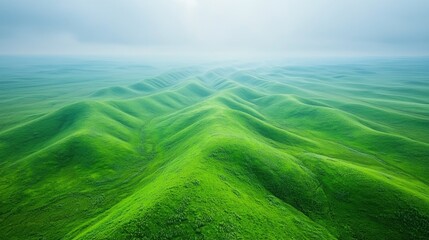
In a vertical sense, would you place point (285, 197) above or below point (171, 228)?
below

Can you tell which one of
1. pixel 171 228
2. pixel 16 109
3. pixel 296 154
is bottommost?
pixel 16 109

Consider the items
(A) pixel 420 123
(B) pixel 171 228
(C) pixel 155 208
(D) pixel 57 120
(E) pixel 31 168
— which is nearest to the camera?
(B) pixel 171 228

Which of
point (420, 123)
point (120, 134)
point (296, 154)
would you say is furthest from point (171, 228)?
point (420, 123)

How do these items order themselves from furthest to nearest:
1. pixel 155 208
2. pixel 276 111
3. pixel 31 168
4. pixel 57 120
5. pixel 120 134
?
pixel 276 111 → pixel 57 120 → pixel 120 134 → pixel 31 168 → pixel 155 208

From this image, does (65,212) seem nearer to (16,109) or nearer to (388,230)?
(388,230)

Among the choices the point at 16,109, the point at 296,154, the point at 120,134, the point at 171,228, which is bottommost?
the point at 16,109

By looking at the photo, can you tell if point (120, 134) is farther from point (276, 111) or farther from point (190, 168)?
point (276, 111)

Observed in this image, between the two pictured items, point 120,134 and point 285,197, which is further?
point 120,134

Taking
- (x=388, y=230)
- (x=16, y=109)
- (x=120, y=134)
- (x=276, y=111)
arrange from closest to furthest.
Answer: (x=388, y=230) → (x=120, y=134) → (x=276, y=111) → (x=16, y=109)

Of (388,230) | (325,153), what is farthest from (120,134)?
(388,230)
